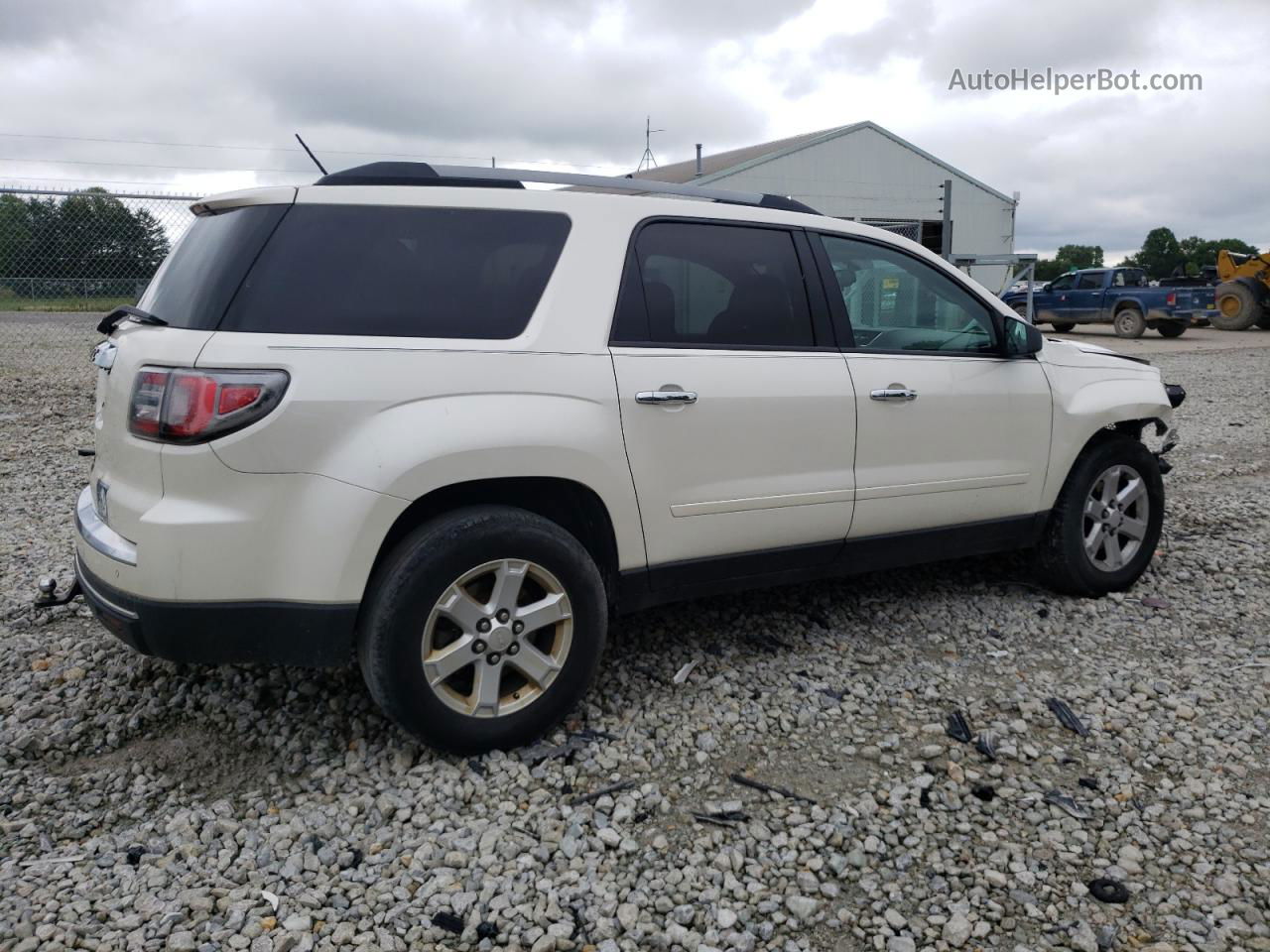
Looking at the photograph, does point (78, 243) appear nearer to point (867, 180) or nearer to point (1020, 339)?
point (1020, 339)

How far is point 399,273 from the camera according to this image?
308 centimetres

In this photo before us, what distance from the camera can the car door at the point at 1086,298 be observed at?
24.2 meters

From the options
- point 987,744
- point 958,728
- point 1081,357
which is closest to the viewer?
point 987,744

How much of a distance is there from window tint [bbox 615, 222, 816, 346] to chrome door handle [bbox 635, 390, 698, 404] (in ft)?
0.66

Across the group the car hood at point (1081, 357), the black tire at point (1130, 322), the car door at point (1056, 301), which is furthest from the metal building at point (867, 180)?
the car hood at point (1081, 357)

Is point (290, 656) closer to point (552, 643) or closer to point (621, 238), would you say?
point (552, 643)

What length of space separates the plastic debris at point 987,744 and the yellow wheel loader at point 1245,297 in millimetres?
25212

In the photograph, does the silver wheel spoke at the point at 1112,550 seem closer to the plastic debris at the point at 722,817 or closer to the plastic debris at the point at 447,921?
the plastic debris at the point at 722,817

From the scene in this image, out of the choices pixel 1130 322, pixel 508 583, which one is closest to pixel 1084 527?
pixel 508 583

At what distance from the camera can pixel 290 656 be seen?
9.62 ft

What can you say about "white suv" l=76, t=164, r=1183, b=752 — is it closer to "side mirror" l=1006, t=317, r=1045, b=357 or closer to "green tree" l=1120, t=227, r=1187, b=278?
"side mirror" l=1006, t=317, r=1045, b=357

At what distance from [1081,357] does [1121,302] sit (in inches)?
850

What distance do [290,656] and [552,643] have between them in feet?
2.65

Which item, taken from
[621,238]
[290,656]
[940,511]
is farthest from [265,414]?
[940,511]
